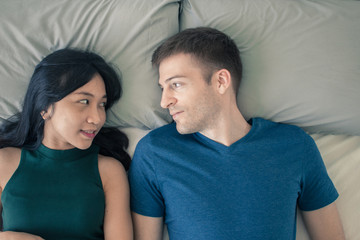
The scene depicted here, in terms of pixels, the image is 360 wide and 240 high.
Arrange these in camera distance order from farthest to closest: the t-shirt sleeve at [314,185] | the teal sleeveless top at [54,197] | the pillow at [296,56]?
1. the pillow at [296,56]
2. the t-shirt sleeve at [314,185]
3. the teal sleeveless top at [54,197]

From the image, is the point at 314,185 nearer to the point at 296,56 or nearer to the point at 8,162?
the point at 296,56

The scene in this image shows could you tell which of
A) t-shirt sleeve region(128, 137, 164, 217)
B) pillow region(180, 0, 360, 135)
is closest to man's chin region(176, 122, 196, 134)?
t-shirt sleeve region(128, 137, 164, 217)

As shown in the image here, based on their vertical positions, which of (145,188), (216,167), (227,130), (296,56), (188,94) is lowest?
(145,188)

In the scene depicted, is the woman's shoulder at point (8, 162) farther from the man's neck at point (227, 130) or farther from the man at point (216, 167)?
the man's neck at point (227, 130)

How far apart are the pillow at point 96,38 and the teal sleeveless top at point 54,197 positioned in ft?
1.00

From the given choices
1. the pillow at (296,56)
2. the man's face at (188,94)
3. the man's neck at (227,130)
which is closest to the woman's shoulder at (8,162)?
the man's face at (188,94)

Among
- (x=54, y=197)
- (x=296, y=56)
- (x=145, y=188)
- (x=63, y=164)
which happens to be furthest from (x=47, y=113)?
(x=296, y=56)

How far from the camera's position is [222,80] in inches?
50.4

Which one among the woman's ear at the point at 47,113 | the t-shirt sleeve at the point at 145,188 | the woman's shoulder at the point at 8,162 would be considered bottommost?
the t-shirt sleeve at the point at 145,188

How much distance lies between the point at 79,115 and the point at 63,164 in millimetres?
243

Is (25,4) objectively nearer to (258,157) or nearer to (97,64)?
(97,64)

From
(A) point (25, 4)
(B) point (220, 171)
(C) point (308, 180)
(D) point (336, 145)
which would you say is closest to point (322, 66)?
(D) point (336, 145)

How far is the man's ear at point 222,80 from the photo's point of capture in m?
1.27

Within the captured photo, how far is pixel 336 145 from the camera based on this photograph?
1520 mm
